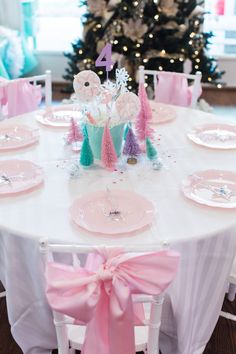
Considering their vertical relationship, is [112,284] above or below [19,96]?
below

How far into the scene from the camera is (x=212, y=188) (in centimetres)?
162

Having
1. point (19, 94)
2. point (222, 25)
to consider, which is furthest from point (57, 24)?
point (19, 94)

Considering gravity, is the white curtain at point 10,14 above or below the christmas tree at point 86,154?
above

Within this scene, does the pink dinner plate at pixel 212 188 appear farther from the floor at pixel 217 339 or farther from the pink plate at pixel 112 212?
the floor at pixel 217 339

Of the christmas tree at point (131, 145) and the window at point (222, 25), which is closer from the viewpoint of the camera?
the christmas tree at point (131, 145)

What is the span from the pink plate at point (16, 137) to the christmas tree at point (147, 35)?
6.41 feet

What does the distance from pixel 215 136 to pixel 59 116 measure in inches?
29.8

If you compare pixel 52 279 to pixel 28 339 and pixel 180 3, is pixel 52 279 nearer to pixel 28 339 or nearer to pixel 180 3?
pixel 28 339

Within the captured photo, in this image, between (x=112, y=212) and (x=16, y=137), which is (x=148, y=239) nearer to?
(x=112, y=212)

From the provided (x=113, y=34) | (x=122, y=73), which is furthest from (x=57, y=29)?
(x=122, y=73)

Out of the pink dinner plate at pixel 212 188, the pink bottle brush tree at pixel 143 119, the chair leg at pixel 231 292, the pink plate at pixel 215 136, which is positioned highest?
the pink bottle brush tree at pixel 143 119

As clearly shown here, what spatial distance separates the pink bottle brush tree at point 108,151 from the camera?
1.72 m

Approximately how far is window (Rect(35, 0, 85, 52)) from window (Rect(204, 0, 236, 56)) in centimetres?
139

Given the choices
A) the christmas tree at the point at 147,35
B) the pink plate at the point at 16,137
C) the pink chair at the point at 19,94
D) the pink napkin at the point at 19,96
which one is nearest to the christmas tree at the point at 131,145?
the pink plate at the point at 16,137
